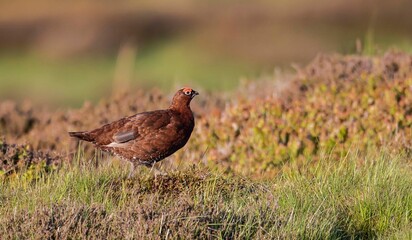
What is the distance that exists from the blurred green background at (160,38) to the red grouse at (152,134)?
10.2 m

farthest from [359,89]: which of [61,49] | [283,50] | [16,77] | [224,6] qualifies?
[224,6]

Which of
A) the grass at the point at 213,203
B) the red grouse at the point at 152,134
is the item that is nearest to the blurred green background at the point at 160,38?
the red grouse at the point at 152,134

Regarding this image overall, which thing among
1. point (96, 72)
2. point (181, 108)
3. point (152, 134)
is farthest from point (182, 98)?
point (96, 72)

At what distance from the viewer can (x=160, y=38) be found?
101 ft

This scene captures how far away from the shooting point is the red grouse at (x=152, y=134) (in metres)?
10.3

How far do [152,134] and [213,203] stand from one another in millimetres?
1874

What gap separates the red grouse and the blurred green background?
10.2 metres

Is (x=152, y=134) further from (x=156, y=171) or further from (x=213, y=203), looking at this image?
(x=213, y=203)

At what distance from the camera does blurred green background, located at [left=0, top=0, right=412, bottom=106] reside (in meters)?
24.8

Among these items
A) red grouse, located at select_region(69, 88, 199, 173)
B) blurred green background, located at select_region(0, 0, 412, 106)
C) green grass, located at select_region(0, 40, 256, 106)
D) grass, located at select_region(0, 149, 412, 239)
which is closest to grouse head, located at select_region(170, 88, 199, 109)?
red grouse, located at select_region(69, 88, 199, 173)

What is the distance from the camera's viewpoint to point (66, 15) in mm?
32875

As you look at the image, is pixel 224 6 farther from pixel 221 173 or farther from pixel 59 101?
pixel 221 173

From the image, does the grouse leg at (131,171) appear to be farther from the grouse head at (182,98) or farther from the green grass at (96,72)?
the green grass at (96,72)

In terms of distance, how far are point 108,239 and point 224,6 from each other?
1102 inches
